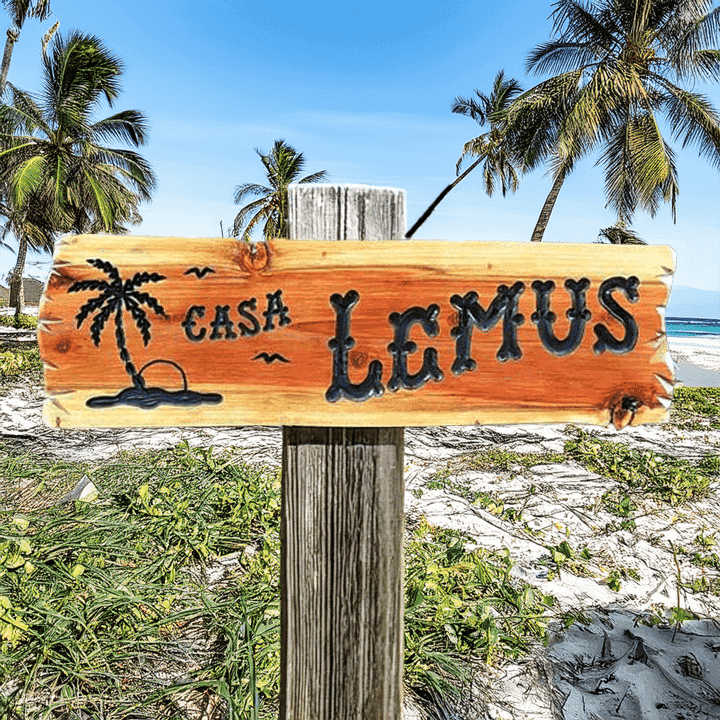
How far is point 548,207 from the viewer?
11.7 metres

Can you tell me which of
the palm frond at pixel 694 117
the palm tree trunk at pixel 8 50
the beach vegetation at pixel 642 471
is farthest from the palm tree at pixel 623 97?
the palm tree trunk at pixel 8 50

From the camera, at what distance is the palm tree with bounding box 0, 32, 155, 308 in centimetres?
1251

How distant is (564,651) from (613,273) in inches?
65.3

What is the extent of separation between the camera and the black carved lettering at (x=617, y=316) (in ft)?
3.57

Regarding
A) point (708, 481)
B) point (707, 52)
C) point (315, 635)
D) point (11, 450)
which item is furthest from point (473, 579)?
point (707, 52)

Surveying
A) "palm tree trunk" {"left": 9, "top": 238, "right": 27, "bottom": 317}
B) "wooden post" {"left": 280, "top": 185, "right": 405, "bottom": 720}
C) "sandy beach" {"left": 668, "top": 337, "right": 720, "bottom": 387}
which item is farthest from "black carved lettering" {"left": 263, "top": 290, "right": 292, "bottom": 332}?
"palm tree trunk" {"left": 9, "top": 238, "right": 27, "bottom": 317}

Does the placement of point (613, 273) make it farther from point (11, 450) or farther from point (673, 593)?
point (11, 450)

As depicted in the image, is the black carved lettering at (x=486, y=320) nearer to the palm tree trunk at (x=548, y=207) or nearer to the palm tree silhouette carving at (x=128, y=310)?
the palm tree silhouette carving at (x=128, y=310)

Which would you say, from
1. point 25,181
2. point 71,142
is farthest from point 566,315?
point 71,142

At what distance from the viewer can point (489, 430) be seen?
515cm

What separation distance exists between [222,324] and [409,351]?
39 centimetres

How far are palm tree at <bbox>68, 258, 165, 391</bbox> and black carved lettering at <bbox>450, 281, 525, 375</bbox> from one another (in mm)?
612

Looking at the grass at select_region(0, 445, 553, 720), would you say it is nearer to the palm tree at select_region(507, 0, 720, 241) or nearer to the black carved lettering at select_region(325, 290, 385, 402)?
the black carved lettering at select_region(325, 290, 385, 402)

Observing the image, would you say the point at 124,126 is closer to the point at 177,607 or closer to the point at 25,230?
the point at 25,230
